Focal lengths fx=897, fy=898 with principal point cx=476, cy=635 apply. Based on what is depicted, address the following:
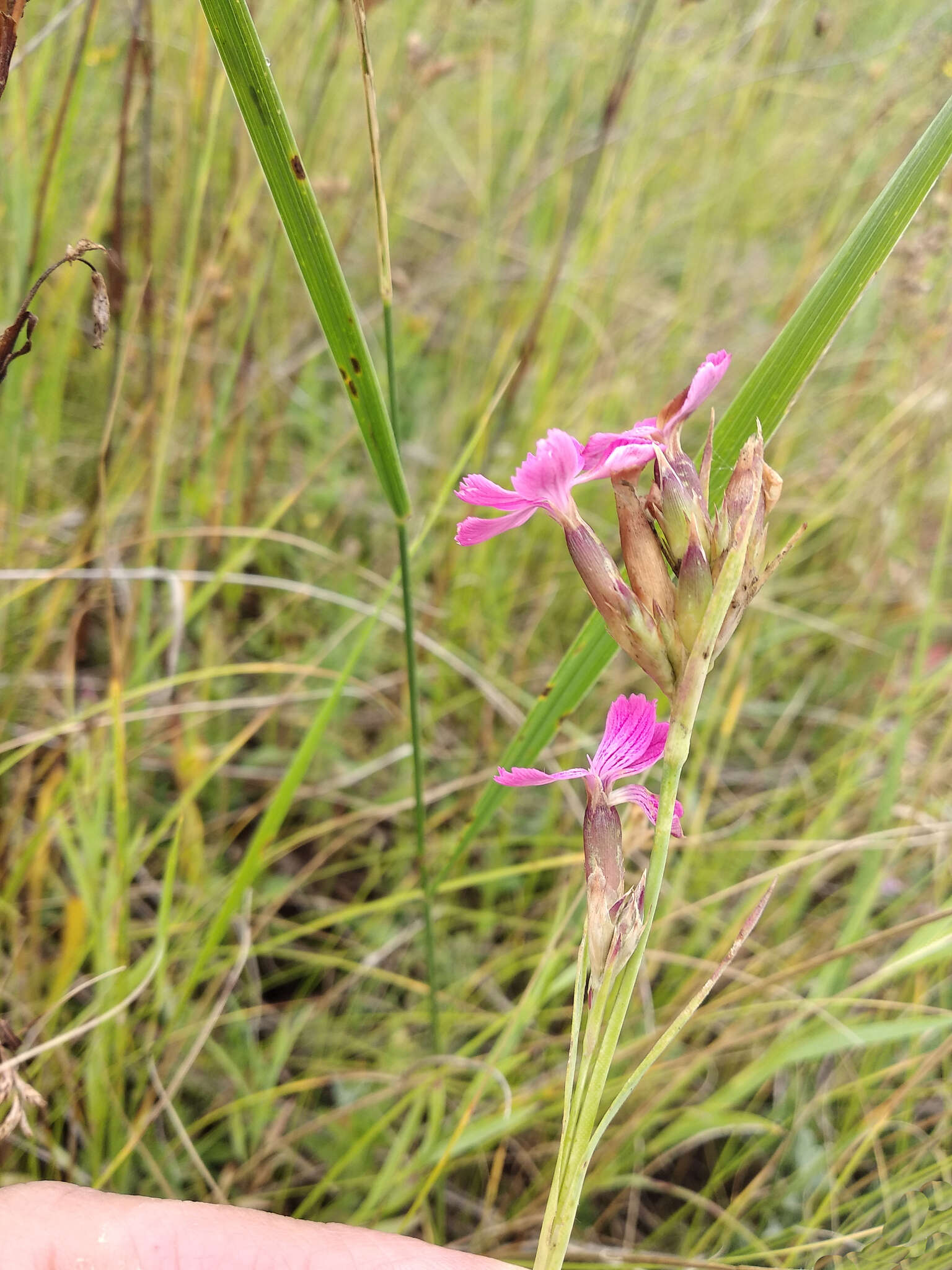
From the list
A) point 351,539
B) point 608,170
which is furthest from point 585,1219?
point 608,170

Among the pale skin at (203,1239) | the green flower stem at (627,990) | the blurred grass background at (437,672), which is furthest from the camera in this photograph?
the blurred grass background at (437,672)

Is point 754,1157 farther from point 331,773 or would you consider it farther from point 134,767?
point 134,767

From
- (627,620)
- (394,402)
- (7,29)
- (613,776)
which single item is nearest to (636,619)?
(627,620)

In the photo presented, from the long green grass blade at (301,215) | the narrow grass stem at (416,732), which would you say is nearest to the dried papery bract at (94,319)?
the long green grass blade at (301,215)

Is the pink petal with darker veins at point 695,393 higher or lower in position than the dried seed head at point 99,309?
lower

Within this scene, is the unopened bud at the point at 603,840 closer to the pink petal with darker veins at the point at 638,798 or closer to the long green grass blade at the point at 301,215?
the pink petal with darker veins at the point at 638,798

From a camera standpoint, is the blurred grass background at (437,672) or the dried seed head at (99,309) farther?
the blurred grass background at (437,672)

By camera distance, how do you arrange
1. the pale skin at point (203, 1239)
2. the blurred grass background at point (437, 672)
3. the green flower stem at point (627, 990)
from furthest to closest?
the blurred grass background at point (437, 672)
the pale skin at point (203, 1239)
the green flower stem at point (627, 990)
